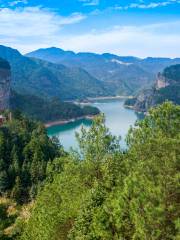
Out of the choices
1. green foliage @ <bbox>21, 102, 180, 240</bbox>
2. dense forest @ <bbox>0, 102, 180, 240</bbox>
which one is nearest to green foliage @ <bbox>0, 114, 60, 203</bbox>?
dense forest @ <bbox>0, 102, 180, 240</bbox>

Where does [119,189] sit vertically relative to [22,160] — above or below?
above

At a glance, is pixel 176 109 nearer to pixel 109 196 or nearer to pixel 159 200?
→ pixel 109 196

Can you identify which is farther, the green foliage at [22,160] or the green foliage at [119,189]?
the green foliage at [22,160]

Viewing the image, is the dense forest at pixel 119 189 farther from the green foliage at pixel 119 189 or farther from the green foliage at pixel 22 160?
the green foliage at pixel 22 160

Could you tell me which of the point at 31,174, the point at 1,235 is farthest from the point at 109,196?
the point at 31,174

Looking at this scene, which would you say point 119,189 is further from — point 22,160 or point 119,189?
point 22,160

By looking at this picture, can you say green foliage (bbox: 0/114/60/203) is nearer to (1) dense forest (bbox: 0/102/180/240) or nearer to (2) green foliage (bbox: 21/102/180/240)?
(1) dense forest (bbox: 0/102/180/240)

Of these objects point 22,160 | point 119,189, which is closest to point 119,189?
point 119,189

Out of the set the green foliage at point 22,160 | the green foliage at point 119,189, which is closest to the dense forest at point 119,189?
the green foliage at point 119,189

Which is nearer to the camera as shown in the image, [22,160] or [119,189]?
[119,189]
